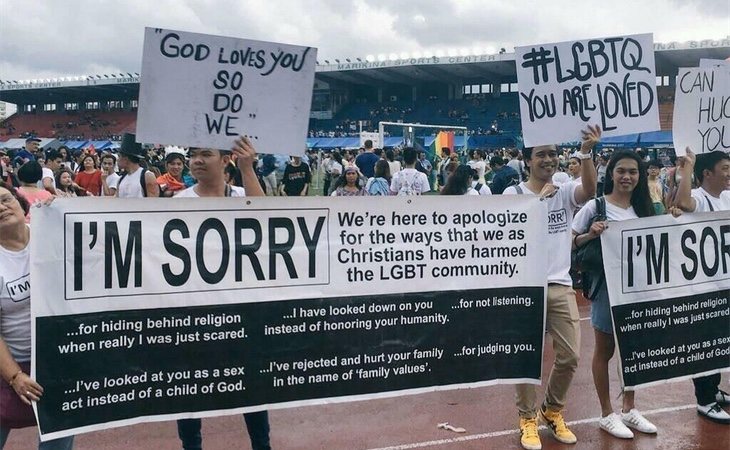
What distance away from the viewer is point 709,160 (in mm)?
4562

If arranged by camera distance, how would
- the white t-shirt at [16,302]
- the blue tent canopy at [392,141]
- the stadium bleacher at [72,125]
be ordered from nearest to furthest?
1. the white t-shirt at [16,302]
2. the blue tent canopy at [392,141]
3. the stadium bleacher at [72,125]

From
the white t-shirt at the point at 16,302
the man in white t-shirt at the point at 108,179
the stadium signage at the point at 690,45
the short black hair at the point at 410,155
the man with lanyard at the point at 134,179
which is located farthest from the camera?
the stadium signage at the point at 690,45

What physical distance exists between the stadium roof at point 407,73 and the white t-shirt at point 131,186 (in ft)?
117

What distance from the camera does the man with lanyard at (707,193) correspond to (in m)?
4.38

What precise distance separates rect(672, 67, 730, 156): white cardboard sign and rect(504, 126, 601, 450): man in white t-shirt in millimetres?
764

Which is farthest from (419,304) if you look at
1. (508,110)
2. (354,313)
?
(508,110)

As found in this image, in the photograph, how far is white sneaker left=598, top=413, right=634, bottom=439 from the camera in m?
4.35

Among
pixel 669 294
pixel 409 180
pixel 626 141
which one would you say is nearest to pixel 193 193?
pixel 669 294

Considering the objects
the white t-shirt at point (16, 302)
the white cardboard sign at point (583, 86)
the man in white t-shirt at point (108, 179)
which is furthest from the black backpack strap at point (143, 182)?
the white cardboard sign at point (583, 86)

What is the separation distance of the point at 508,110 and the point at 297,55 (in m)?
48.5

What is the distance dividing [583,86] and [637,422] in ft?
7.29

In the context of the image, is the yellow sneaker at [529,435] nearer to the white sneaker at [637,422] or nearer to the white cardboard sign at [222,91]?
the white sneaker at [637,422]

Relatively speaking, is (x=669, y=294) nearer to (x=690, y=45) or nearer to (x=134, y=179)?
(x=134, y=179)

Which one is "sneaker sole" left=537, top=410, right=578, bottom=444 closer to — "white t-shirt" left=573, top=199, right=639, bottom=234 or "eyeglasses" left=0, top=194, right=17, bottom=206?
"white t-shirt" left=573, top=199, right=639, bottom=234
